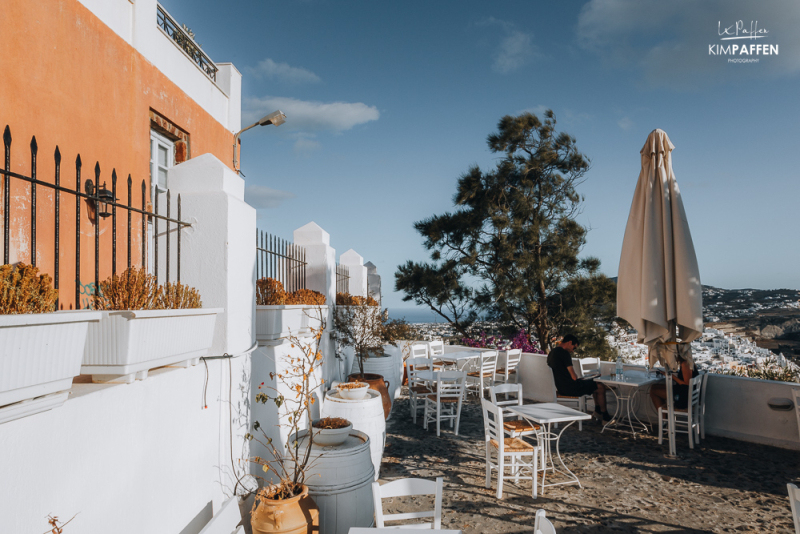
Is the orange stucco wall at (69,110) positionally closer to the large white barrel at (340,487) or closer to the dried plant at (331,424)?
the dried plant at (331,424)

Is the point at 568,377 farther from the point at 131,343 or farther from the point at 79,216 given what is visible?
the point at 79,216

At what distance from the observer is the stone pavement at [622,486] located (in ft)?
10.9

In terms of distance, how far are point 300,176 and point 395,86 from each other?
12.8 ft

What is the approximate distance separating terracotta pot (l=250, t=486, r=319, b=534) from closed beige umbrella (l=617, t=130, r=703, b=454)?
9.80 ft

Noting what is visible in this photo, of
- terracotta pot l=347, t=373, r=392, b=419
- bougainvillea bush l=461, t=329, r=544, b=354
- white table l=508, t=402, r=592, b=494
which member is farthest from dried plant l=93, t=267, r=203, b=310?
bougainvillea bush l=461, t=329, r=544, b=354

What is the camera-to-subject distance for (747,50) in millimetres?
5609

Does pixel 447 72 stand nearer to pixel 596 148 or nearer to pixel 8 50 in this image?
pixel 596 148

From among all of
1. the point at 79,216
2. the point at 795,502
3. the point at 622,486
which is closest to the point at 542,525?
the point at 795,502

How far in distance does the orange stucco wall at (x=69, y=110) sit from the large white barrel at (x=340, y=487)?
222 centimetres

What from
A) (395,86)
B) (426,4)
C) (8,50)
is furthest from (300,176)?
(8,50)

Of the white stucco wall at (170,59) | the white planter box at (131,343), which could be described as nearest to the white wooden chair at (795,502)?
the white planter box at (131,343)

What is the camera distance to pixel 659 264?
3764 mm

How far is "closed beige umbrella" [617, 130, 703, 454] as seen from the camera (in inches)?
142

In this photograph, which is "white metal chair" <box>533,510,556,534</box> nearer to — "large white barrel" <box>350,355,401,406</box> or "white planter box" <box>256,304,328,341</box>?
"white planter box" <box>256,304,328,341</box>
